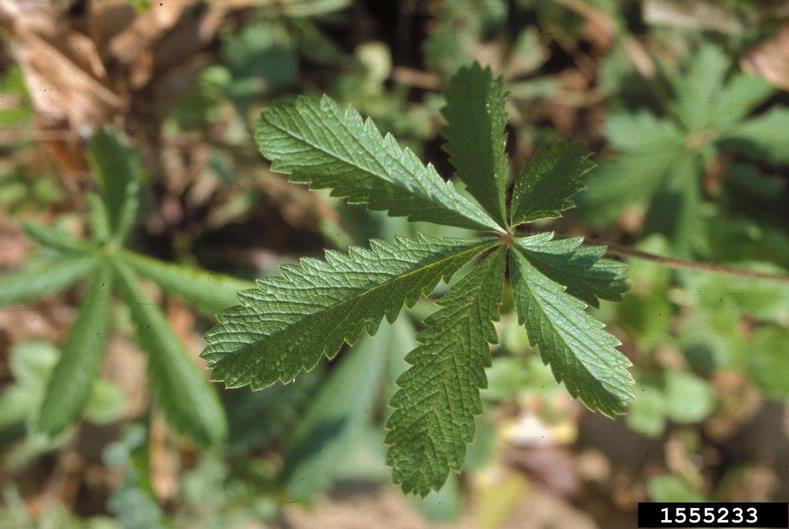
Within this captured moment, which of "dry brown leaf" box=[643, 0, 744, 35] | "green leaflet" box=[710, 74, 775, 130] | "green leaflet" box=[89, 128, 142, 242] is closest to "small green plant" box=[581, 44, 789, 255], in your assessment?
"green leaflet" box=[710, 74, 775, 130]

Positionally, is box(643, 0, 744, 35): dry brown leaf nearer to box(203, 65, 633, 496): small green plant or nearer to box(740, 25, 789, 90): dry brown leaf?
box(740, 25, 789, 90): dry brown leaf

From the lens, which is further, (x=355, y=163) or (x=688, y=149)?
(x=688, y=149)

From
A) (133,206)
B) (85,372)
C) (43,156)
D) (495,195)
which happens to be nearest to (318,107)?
(495,195)

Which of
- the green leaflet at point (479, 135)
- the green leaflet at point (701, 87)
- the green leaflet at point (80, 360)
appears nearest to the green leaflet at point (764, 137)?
the green leaflet at point (701, 87)

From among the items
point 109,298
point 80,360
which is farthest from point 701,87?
point 80,360

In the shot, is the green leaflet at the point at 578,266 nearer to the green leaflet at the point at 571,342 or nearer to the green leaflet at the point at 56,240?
the green leaflet at the point at 571,342

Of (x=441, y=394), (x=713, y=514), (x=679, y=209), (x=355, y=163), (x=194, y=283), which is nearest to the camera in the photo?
(x=441, y=394)

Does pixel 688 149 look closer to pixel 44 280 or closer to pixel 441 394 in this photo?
pixel 441 394
